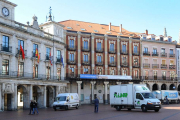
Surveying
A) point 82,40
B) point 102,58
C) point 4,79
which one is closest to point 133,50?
point 102,58

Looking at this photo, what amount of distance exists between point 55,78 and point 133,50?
78.8 feet

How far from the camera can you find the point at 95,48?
195 ft

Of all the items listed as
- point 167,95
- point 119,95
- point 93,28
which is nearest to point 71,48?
point 93,28

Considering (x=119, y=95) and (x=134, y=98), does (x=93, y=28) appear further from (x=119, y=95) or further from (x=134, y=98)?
(x=134, y=98)

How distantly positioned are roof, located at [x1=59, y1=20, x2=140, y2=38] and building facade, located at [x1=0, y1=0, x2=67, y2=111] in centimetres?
1071

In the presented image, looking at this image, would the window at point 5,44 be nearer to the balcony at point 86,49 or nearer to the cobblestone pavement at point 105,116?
the cobblestone pavement at point 105,116

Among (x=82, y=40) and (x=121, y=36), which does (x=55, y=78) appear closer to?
(x=82, y=40)

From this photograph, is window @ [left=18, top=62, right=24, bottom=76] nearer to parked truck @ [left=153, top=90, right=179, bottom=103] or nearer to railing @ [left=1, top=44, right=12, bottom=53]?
railing @ [left=1, top=44, right=12, bottom=53]

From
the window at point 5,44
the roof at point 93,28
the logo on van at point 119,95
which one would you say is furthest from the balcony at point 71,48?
the logo on van at point 119,95

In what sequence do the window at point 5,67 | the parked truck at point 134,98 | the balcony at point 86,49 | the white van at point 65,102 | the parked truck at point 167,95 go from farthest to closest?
the balcony at point 86,49 → the parked truck at point 167,95 → the window at point 5,67 → the white van at point 65,102 → the parked truck at point 134,98

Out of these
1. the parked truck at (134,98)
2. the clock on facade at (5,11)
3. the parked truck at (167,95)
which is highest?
the clock on facade at (5,11)

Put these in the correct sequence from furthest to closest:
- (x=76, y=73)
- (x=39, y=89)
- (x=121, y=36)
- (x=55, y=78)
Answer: (x=121, y=36), (x=76, y=73), (x=55, y=78), (x=39, y=89)

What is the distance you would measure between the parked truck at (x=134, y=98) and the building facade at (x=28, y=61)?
44.3ft

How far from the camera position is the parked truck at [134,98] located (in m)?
27.8
